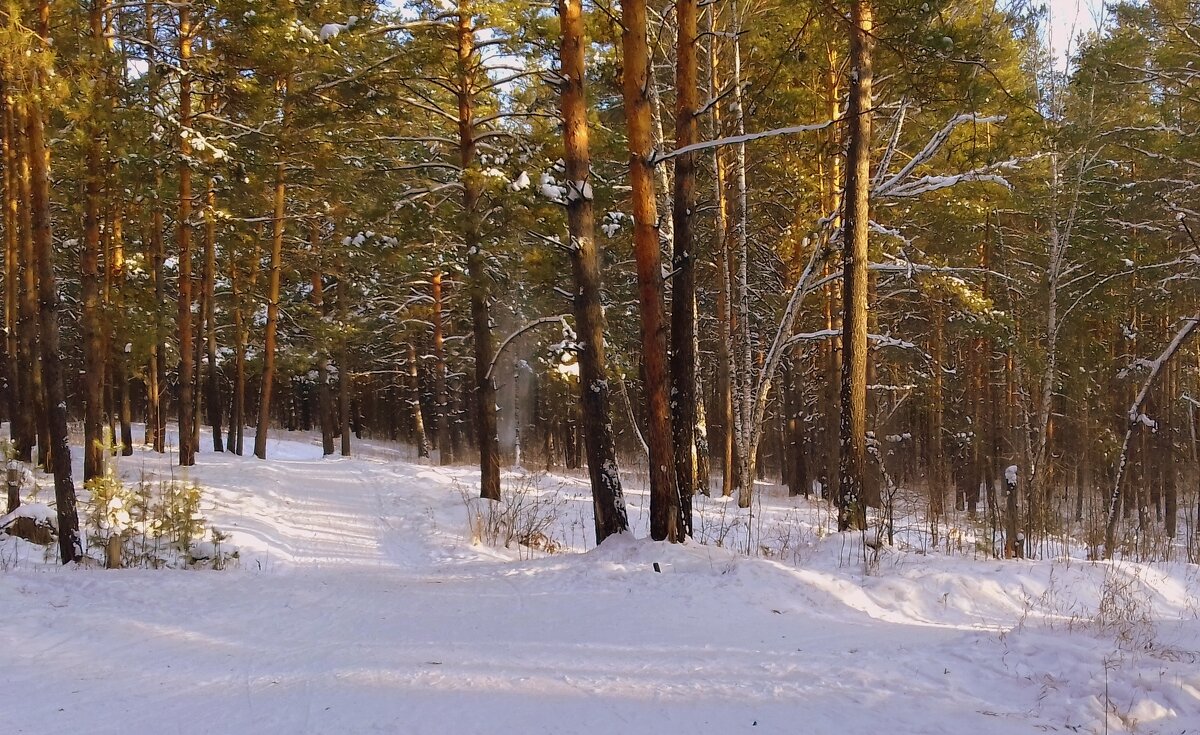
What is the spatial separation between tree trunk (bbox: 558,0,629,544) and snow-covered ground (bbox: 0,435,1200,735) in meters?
0.65

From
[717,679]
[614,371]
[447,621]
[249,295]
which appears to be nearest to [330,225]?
[249,295]

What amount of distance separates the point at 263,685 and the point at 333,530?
721 cm

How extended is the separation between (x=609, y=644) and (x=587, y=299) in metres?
4.40

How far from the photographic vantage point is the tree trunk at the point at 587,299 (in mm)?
8180

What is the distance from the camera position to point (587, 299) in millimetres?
8328

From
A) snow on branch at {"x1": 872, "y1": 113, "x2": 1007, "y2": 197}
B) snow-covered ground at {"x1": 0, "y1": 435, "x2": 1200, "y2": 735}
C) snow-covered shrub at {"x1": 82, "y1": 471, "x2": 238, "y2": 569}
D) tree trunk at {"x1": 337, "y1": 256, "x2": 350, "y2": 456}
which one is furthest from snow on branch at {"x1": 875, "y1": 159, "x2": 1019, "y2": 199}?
tree trunk at {"x1": 337, "y1": 256, "x2": 350, "y2": 456}

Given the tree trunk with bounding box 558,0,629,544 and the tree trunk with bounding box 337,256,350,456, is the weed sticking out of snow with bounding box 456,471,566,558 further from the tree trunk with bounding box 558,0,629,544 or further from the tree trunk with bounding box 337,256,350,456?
the tree trunk with bounding box 337,256,350,456

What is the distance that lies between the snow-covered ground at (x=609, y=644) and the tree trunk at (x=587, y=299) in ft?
2.14

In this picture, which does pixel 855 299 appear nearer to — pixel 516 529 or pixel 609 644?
pixel 516 529

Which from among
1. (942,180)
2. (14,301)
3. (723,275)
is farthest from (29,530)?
(723,275)

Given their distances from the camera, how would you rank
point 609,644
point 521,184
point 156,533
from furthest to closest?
point 521,184 → point 156,533 → point 609,644

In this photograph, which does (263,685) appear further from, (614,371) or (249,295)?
(249,295)

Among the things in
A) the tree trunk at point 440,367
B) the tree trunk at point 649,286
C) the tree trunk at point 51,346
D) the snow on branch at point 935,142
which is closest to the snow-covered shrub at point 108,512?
the tree trunk at point 51,346

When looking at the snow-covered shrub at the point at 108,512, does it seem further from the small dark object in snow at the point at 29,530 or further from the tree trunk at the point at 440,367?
the tree trunk at the point at 440,367
